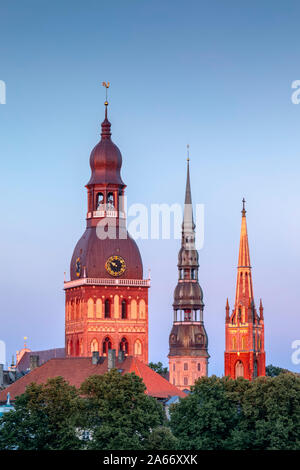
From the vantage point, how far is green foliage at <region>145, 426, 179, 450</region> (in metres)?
143

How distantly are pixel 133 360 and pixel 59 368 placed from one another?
24.7 feet

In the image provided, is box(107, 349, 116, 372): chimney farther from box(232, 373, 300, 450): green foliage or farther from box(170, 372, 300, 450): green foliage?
box(232, 373, 300, 450): green foliage

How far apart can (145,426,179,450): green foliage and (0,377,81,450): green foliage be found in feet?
17.7

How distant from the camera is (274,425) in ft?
493

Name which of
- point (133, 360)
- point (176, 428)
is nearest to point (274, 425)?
point (176, 428)

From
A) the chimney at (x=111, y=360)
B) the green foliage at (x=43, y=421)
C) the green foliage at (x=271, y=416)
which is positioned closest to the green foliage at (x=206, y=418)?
the green foliage at (x=271, y=416)

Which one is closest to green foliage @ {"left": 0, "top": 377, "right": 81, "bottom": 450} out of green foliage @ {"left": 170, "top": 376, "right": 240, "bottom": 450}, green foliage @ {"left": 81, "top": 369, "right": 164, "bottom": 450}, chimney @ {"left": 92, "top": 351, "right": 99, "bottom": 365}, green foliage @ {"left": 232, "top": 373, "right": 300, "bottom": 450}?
green foliage @ {"left": 81, "top": 369, "right": 164, "bottom": 450}

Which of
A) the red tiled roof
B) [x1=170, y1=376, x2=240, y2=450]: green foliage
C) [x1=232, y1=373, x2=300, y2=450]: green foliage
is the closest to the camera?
[x1=232, y1=373, x2=300, y2=450]: green foliage

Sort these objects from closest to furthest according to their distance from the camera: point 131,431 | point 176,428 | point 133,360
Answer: point 131,431 → point 176,428 → point 133,360

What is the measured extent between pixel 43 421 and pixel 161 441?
982 cm
